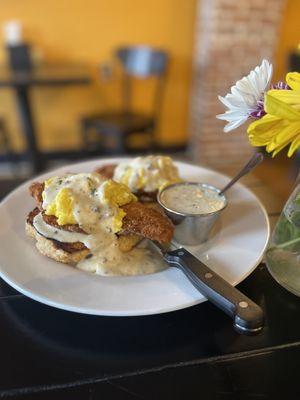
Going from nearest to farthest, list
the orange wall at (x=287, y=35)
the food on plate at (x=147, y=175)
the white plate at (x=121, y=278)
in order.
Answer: the white plate at (x=121, y=278) → the food on plate at (x=147, y=175) → the orange wall at (x=287, y=35)

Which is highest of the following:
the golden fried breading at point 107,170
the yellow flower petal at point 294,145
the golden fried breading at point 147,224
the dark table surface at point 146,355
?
the yellow flower petal at point 294,145

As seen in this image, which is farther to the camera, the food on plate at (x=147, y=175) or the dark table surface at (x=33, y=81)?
the dark table surface at (x=33, y=81)

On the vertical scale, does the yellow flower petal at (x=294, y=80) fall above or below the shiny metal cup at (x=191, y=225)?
above

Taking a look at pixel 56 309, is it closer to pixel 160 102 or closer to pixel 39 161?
pixel 39 161

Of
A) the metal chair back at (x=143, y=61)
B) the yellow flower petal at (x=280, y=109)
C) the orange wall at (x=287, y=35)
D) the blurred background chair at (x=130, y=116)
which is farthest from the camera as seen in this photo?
the orange wall at (x=287, y=35)

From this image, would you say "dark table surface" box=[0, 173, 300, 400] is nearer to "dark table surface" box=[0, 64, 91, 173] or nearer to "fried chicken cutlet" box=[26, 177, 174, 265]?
"fried chicken cutlet" box=[26, 177, 174, 265]

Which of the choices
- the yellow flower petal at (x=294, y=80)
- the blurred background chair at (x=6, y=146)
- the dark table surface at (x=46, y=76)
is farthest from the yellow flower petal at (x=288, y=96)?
the blurred background chair at (x=6, y=146)

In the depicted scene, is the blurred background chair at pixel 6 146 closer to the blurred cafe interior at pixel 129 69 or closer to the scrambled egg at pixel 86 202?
the blurred cafe interior at pixel 129 69

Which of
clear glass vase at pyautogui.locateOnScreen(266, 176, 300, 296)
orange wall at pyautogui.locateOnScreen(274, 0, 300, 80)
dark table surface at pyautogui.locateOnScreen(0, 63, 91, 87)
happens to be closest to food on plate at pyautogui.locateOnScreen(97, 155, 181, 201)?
clear glass vase at pyautogui.locateOnScreen(266, 176, 300, 296)
